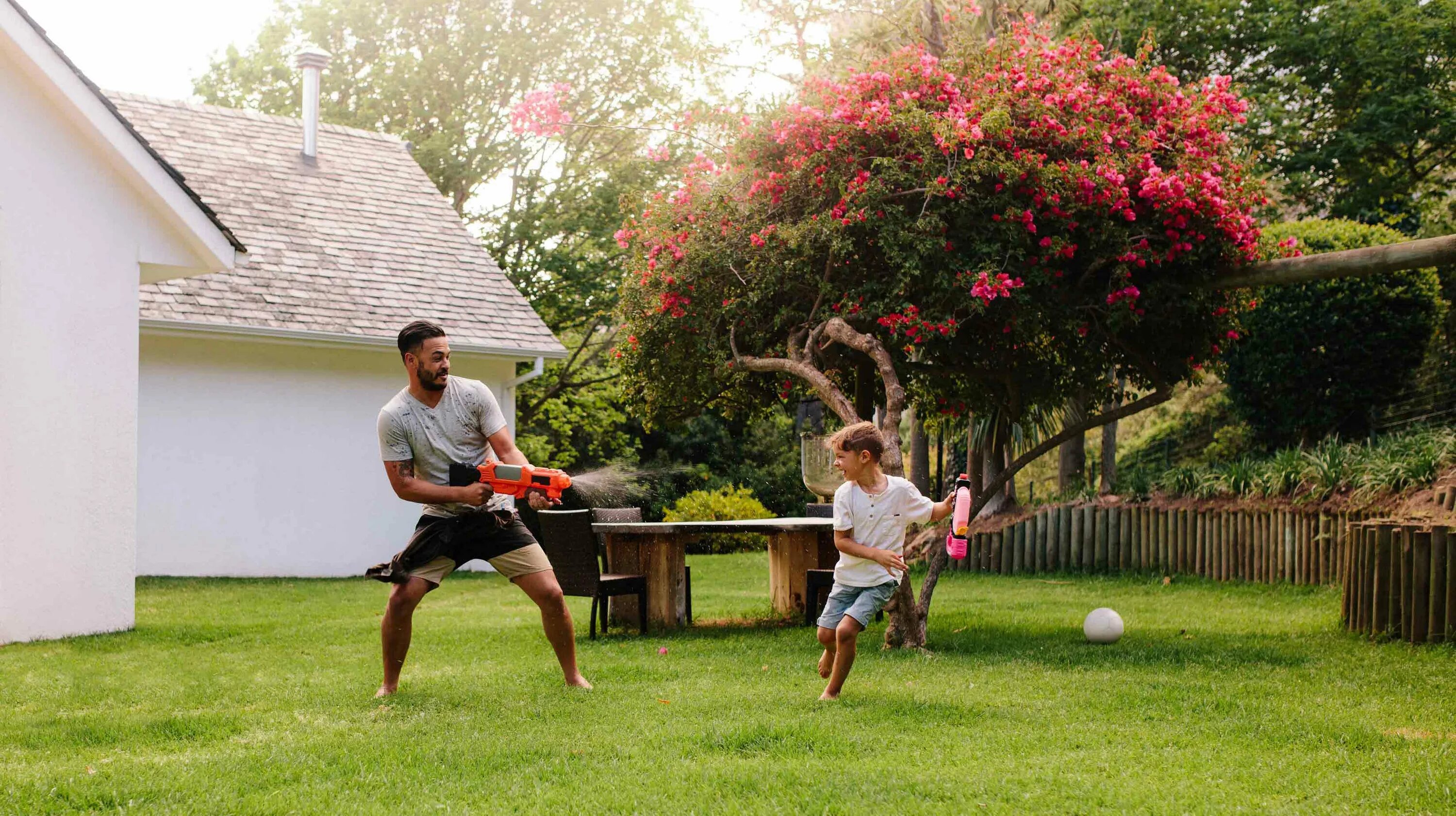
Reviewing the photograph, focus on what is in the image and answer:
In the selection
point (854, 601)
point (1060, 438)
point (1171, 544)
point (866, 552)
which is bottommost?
point (1171, 544)

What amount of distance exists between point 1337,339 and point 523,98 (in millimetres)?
15292

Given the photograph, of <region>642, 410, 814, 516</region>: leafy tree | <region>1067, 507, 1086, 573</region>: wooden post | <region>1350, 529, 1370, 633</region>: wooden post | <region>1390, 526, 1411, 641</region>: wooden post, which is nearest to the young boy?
<region>1390, 526, 1411, 641</region>: wooden post

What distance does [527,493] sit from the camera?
6.21m

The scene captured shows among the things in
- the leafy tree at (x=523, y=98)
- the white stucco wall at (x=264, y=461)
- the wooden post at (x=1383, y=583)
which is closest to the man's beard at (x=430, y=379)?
the wooden post at (x=1383, y=583)

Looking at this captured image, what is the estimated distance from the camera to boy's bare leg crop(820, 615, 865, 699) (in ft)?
20.9

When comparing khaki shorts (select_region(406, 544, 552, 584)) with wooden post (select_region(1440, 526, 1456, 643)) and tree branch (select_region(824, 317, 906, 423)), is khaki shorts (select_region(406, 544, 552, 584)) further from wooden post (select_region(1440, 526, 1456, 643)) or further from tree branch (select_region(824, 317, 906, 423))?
wooden post (select_region(1440, 526, 1456, 643))

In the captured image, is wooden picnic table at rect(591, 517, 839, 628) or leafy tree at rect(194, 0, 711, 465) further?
leafy tree at rect(194, 0, 711, 465)

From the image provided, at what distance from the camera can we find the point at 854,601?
6.63 metres

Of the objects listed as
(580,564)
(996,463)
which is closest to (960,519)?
(580,564)

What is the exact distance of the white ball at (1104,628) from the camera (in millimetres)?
8852

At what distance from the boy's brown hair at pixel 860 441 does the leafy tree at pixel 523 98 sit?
17.0m

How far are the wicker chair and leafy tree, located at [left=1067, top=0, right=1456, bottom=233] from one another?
12.3m

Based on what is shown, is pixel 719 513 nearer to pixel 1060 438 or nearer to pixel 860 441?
pixel 1060 438

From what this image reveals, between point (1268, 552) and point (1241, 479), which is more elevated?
point (1241, 479)
